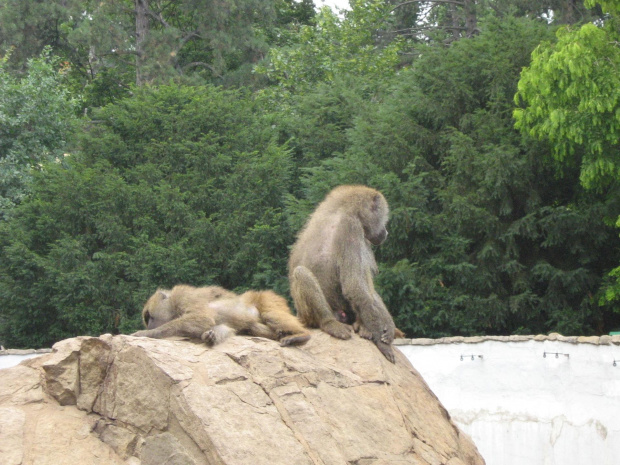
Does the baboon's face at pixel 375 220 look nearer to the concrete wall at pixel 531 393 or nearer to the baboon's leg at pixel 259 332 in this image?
the baboon's leg at pixel 259 332

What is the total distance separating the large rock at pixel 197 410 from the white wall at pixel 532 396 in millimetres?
5145

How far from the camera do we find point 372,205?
7039 mm

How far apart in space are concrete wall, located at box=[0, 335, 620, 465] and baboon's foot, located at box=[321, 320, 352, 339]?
207 inches

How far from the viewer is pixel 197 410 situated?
15.7 feet

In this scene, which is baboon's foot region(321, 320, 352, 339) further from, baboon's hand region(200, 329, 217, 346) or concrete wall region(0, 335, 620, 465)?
concrete wall region(0, 335, 620, 465)

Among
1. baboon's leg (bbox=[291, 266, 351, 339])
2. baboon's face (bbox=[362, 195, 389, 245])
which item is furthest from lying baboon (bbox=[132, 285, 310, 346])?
baboon's face (bbox=[362, 195, 389, 245])

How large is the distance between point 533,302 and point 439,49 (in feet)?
18.9

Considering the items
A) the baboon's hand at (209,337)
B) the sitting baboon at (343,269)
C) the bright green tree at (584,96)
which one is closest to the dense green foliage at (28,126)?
the bright green tree at (584,96)

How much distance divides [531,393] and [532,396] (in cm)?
4

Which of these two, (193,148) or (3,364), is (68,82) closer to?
(193,148)

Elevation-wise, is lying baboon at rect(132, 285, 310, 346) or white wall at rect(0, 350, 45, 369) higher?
lying baboon at rect(132, 285, 310, 346)

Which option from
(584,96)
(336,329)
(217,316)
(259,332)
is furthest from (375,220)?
(584,96)

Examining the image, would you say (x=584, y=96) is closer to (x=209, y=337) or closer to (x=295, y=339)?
(x=295, y=339)

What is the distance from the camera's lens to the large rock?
476 centimetres
